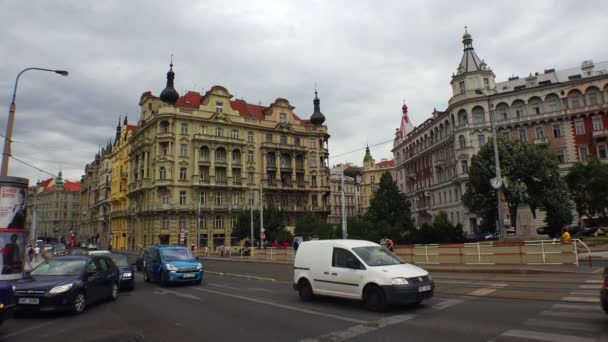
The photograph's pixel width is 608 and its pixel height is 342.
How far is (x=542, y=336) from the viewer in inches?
266

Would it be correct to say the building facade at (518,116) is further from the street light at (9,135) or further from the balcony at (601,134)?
the street light at (9,135)

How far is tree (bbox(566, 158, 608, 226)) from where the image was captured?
126 ft

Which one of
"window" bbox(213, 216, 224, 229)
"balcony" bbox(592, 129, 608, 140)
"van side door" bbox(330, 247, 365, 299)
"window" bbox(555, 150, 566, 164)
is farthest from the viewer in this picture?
"window" bbox(213, 216, 224, 229)

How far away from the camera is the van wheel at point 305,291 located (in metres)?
11.5

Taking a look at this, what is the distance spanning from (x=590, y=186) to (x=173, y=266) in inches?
1613

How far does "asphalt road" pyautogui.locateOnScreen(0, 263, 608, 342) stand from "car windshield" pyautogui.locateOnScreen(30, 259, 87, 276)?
3.98 ft

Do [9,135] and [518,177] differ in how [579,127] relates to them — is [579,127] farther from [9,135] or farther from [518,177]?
Answer: [9,135]

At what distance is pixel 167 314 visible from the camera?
10.1 metres

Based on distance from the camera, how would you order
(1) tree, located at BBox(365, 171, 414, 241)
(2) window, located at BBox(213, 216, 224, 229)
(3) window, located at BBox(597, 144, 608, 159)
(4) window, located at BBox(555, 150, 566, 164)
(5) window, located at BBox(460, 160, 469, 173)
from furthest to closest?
Answer: (1) tree, located at BBox(365, 171, 414, 241) < (2) window, located at BBox(213, 216, 224, 229) < (5) window, located at BBox(460, 160, 469, 173) < (4) window, located at BBox(555, 150, 566, 164) < (3) window, located at BBox(597, 144, 608, 159)

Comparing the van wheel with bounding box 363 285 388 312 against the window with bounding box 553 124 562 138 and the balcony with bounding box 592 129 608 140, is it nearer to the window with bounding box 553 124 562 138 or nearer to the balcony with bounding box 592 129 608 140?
the balcony with bounding box 592 129 608 140

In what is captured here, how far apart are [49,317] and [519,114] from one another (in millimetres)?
63083

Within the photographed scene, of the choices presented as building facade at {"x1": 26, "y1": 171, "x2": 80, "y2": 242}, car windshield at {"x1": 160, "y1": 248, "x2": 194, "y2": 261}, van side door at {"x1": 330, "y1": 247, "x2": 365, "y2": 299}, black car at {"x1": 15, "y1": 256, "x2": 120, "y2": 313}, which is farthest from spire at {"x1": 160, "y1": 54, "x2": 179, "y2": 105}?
building facade at {"x1": 26, "y1": 171, "x2": 80, "y2": 242}

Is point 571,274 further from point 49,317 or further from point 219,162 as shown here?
point 219,162

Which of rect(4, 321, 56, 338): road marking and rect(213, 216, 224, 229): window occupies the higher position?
rect(213, 216, 224, 229): window
